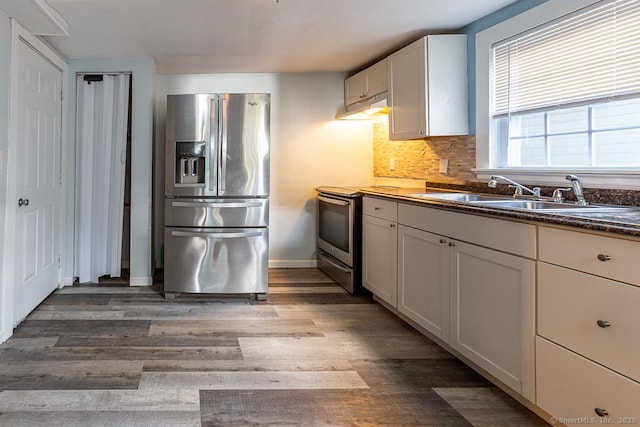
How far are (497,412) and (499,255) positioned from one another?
668mm

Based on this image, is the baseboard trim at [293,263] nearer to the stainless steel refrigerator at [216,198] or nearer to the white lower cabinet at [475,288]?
the stainless steel refrigerator at [216,198]

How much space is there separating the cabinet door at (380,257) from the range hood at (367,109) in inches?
40.2

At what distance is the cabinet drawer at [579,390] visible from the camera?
5.11 feet

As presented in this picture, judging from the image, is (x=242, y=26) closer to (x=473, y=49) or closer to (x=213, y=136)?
(x=213, y=136)

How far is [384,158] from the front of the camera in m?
5.07

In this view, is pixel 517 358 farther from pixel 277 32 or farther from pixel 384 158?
pixel 384 158

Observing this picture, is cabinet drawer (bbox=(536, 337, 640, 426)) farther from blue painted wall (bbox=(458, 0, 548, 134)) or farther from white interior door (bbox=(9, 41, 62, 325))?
white interior door (bbox=(9, 41, 62, 325))

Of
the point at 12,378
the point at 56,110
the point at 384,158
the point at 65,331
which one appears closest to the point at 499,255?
the point at 12,378

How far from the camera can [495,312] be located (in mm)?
2201

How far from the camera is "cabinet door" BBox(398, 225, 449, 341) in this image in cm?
268

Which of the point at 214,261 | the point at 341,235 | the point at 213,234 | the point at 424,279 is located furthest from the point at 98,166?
the point at 424,279

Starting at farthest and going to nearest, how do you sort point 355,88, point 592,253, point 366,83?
point 355,88 → point 366,83 → point 592,253

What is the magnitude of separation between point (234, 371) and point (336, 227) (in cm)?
219

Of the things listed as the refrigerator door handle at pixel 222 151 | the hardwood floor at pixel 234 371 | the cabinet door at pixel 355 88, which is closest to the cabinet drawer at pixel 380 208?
the hardwood floor at pixel 234 371
